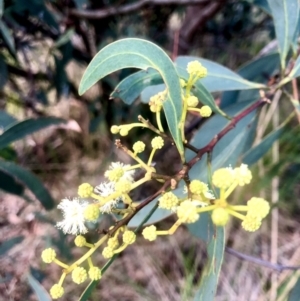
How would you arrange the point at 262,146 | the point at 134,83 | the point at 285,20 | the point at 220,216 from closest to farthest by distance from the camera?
the point at 220,216, the point at 134,83, the point at 285,20, the point at 262,146

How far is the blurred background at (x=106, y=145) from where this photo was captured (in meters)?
1.06

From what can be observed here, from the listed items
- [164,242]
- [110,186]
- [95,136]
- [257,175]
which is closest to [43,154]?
[95,136]

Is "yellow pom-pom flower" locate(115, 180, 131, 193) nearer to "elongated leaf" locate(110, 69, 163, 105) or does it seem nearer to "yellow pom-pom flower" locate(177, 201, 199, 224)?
"yellow pom-pom flower" locate(177, 201, 199, 224)

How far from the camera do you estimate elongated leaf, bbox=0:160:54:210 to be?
0.84 m

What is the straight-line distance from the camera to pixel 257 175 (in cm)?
138

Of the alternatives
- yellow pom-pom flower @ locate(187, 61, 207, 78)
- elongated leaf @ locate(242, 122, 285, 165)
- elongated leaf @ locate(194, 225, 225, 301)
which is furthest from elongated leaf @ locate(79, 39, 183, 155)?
elongated leaf @ locate(242, 122, 285, 165)

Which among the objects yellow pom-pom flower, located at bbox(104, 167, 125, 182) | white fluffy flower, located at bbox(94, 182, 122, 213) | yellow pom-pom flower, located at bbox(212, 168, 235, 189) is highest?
yellow pom-pom flower, located at bbox(212, 168, 235, 189)

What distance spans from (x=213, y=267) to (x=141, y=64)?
0.91 feet

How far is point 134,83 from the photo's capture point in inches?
25.7

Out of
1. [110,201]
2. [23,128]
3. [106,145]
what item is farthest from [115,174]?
[106,145]

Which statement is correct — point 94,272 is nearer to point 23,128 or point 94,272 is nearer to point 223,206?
point 223,206

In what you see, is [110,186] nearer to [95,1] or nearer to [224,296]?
[95,1]

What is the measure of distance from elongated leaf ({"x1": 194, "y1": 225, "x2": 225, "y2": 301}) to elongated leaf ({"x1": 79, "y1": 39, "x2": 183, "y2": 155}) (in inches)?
5.1

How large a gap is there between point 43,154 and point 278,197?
804 mm
